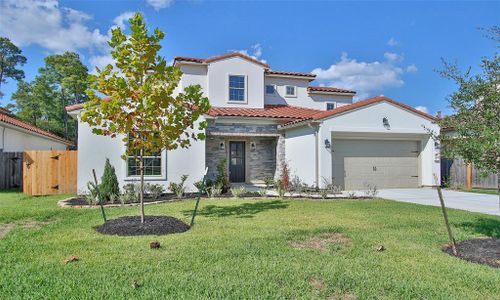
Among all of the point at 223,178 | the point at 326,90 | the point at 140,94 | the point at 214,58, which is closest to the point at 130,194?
the point at 223,178

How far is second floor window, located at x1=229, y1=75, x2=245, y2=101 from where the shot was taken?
18.2 m

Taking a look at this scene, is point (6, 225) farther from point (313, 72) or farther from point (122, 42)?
point (313, 72)

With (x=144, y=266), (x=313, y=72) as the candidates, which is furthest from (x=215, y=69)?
(x=144, y=266)

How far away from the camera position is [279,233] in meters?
6.80

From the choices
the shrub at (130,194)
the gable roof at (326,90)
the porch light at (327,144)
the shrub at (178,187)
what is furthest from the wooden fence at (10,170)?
the gable roof at (326,90)

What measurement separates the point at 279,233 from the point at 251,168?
35.4ft

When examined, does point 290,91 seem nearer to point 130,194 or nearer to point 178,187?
point 178,187

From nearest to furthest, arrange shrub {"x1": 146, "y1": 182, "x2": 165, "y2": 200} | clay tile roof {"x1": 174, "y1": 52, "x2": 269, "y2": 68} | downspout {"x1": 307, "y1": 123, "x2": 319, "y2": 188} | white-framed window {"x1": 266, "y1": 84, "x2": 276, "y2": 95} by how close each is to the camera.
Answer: shrub {"x1": 146, "y1": 182, "x2": 165, "y2": 200} → downspout {"x1": 307, "y1": 123, "x2": 319, "y2": 188} → clay tile roof {"x1": 174, "y1": 52, "x2": 269, "y2": 68} → white-framed window {"x1": 266, "y1": 84, "x2": 276, "y2": 95}

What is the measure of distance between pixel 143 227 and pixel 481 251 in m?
6.43

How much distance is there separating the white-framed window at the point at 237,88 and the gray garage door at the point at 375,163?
606 cm

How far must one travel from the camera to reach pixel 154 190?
12.5 meters

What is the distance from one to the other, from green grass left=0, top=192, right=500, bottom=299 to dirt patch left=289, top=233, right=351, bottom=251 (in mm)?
200

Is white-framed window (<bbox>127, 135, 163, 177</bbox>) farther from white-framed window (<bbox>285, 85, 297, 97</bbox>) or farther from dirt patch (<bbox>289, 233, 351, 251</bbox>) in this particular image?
white-framed window (<bbox>285, 85, 297, 97</bbox>)

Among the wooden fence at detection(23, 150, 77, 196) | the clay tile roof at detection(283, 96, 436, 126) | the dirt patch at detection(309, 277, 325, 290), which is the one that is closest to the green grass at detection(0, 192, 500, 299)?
the dirt patch at detection(309, 277, 325, 290)
